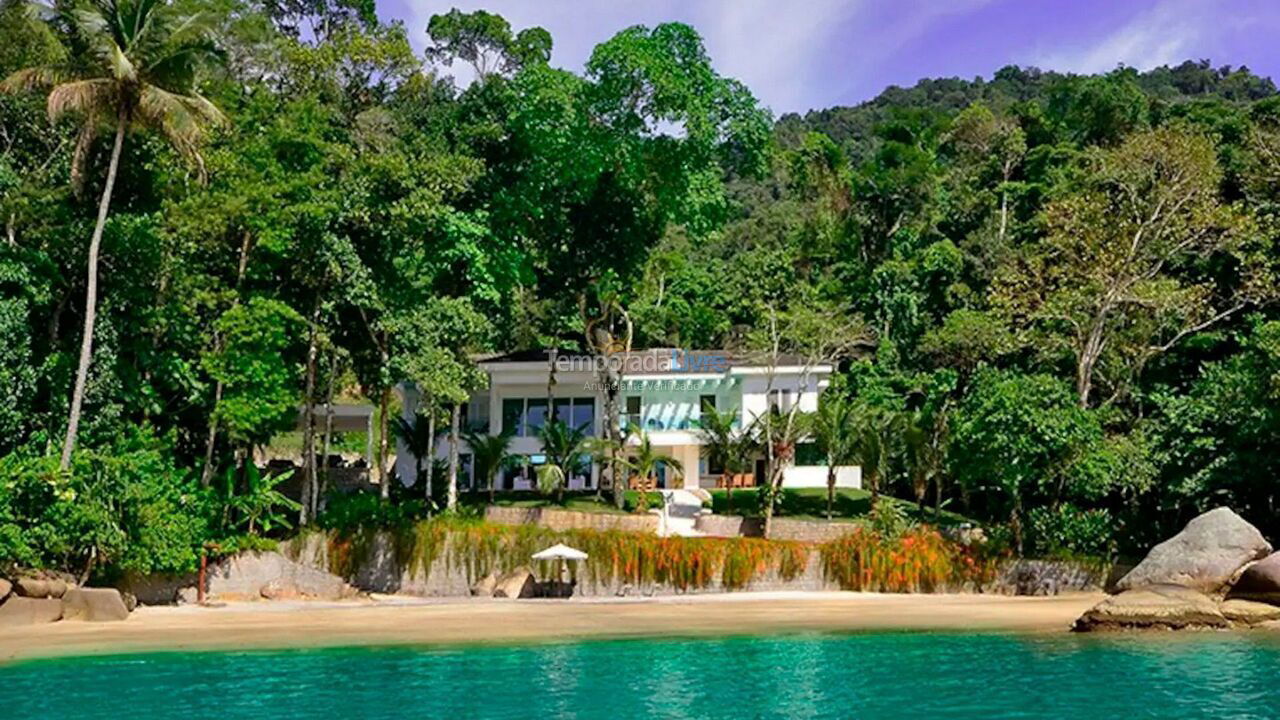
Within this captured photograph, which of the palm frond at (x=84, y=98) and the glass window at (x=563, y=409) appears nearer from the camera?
the palm frond at (x=84, y=98)

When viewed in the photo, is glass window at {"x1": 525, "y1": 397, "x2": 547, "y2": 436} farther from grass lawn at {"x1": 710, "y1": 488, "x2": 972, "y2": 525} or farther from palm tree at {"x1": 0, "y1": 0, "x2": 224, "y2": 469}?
palm tree at {"x1": 0, "y1": 0, "x2": 224, "y2": 469}

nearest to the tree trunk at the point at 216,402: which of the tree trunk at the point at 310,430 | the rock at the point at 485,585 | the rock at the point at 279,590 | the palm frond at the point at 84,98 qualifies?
the tree trunk at the point at 310,430

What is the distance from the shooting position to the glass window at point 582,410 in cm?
4572

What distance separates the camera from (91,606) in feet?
83.0

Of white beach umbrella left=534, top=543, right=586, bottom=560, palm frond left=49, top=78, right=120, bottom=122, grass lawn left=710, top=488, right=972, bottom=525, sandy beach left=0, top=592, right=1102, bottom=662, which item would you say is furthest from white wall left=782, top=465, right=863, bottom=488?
palm frond left=49, top=78, right=120, bottom=122

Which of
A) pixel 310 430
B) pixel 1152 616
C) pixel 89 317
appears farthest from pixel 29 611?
pixel 1152 616

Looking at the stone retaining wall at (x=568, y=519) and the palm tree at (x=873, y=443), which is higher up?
the palm tree at (x=873, y=443)

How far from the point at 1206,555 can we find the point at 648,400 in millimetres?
23435

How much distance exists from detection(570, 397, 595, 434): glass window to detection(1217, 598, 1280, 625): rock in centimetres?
2583

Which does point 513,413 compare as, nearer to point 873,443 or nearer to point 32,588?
point 873,443

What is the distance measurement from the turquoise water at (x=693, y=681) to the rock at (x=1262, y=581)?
3.33 metres

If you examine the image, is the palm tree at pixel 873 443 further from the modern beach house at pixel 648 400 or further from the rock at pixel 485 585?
the rock at pixel 485 585

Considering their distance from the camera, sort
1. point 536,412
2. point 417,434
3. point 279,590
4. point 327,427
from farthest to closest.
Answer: point 536,412 < point 417,434 < point 327,427 < point 279,590

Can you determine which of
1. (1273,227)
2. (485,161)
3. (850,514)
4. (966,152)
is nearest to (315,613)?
(485,161)
